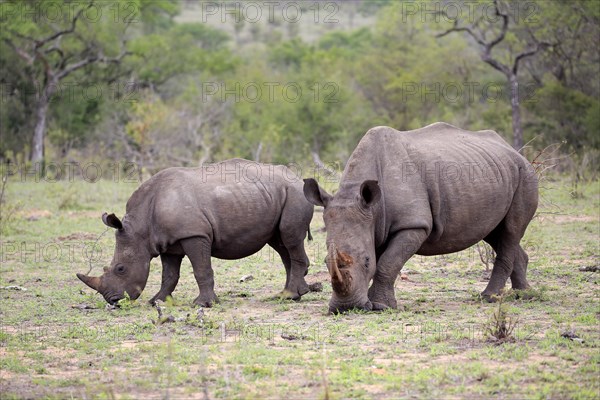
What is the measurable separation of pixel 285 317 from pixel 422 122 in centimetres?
2856

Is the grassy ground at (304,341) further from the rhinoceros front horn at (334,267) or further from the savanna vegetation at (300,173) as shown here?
the rhinoceros front horn at (334,267)

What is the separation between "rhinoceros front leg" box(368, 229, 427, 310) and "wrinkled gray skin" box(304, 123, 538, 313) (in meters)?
0.01

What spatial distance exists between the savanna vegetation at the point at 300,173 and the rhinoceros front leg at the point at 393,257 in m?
0.29

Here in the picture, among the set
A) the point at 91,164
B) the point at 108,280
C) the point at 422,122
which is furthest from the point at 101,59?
the point at 108,280

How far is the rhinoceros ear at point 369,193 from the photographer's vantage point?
9.38 m

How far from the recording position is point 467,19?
30281mm

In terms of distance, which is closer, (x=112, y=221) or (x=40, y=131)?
(x=112, y=221)

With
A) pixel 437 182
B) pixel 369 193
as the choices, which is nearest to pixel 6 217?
pixel 369 193

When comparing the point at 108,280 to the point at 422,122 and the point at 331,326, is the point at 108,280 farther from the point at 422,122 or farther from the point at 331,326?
the point at 422,122

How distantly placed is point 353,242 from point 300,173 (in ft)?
37.8

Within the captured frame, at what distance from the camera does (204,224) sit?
35.5ft

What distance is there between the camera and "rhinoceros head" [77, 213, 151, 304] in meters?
10.9

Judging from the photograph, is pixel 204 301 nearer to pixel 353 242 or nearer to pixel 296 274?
pixel 296 274

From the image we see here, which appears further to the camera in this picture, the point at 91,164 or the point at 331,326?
the point at 91,164
